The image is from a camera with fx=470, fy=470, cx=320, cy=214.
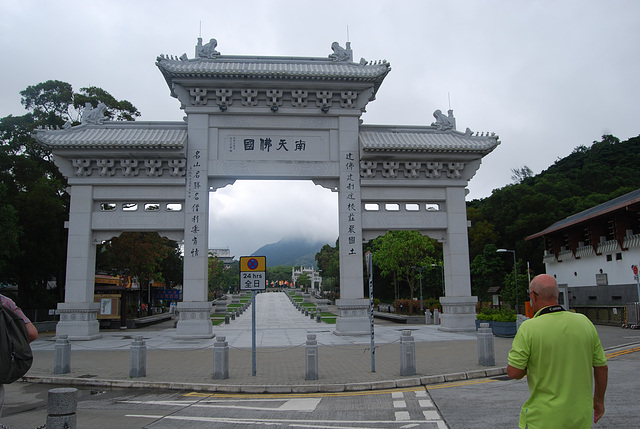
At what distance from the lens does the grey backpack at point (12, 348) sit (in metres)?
4.71

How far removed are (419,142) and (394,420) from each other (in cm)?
1662

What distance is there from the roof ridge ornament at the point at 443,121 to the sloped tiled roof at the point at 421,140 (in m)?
0.24

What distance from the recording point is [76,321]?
776 inches

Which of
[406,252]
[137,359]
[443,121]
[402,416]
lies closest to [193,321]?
[137,359]

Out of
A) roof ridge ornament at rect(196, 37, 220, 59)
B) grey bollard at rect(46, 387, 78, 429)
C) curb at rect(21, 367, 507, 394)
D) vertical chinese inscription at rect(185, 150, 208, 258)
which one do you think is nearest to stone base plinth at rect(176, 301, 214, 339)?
vertical chinese inscription at rect(185, 150, 208, 258)

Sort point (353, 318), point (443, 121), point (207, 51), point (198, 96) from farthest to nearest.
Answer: point (443, 121) < point (207, 51) < point (198, 96) < point (353, 318)

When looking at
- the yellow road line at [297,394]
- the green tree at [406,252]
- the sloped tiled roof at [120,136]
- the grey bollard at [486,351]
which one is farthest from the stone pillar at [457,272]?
the green tree at [406,252]

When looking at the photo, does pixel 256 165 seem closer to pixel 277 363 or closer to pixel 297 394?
pixel 277 363

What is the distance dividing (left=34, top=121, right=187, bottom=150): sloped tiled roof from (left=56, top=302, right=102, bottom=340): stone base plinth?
6.80m

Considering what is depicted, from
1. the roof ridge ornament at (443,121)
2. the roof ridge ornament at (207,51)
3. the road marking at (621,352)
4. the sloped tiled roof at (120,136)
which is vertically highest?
the roof ridge ornament at (207,51)

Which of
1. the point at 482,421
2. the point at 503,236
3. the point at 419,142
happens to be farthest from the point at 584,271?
the point at 482,421

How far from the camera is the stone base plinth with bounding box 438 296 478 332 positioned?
846 inches

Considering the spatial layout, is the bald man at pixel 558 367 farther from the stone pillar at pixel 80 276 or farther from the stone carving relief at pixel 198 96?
the stone carving relief at pixel 198 96

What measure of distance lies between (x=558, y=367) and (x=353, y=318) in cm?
1712
